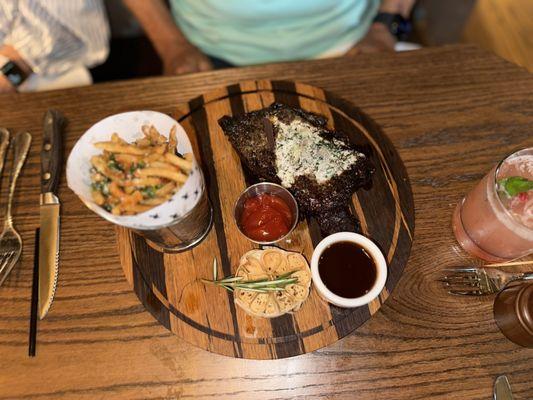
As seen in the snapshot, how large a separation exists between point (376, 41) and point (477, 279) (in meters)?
1.49

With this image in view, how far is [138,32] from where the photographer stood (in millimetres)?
3482

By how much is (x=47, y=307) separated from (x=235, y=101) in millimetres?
1187

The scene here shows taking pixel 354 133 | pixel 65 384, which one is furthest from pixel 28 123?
pixel 354 133

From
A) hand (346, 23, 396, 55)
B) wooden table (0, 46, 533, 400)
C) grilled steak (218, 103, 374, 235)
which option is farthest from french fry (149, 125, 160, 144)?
hand (346, 23, 396, 55)

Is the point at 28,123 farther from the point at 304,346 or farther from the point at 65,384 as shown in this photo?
the point at 304,346

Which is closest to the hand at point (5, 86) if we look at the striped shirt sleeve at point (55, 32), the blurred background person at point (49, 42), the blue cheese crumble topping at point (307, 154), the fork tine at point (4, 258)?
the blurred background person at point (49, 42)

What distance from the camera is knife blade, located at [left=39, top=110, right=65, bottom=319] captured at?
155 cm

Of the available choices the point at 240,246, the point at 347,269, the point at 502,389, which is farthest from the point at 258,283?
the point at 502,389

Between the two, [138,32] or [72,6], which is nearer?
[72,6]

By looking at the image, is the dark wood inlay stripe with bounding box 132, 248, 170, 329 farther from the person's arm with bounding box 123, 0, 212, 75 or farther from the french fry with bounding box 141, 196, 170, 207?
the person's arm with bounding box 123, 0, 212, 75

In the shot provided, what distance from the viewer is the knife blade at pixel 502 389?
1373mm

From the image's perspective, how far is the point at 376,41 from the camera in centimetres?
235

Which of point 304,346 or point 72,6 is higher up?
point 72,6

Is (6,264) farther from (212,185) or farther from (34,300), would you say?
(212,185)
